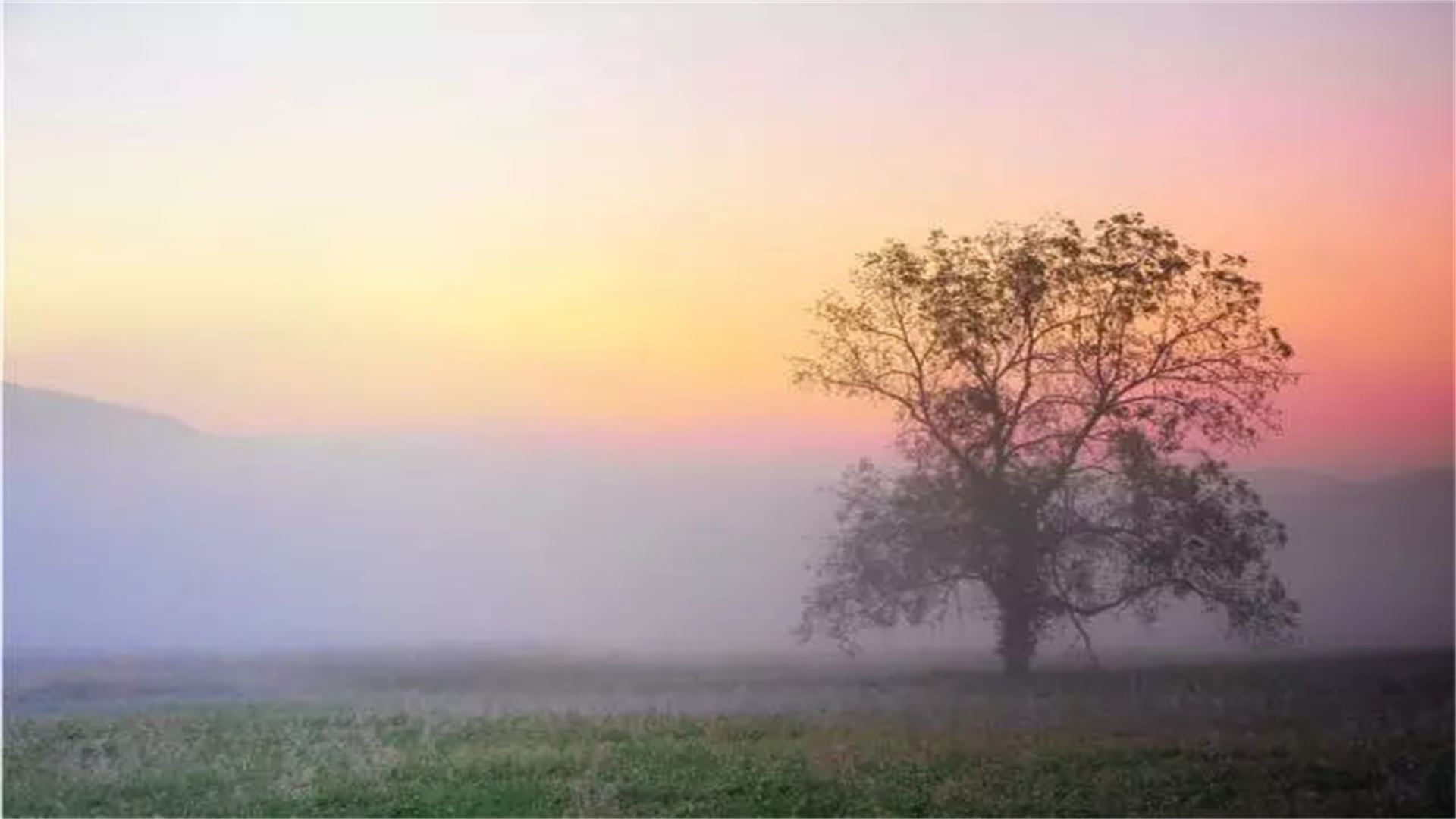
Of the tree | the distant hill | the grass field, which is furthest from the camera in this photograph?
the distant hill

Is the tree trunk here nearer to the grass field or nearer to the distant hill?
the grass field

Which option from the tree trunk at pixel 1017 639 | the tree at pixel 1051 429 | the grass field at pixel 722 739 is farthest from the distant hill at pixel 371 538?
the tree trunk at pixel 1017 639

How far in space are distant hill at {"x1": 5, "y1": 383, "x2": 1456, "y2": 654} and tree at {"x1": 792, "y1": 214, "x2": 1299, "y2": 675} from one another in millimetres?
431

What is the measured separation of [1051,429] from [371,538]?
2.83 metres

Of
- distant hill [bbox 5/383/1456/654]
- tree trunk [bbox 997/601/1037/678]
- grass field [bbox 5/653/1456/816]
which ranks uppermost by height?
distant hill [bbox 5/383/1456/654]

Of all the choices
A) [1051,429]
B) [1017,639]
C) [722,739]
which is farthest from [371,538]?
[1051,429]

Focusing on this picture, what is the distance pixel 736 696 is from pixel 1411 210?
11.0ft

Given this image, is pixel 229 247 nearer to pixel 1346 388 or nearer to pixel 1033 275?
pixel 1033 275

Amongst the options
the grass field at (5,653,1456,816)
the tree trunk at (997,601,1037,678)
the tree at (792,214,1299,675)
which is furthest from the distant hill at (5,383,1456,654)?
the tree trunk at (997,601,1037,678)

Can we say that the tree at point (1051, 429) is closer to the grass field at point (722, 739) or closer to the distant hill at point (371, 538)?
the grass field at point (722, 739)

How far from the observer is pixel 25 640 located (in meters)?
6.99

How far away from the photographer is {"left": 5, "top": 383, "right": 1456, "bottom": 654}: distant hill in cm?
696

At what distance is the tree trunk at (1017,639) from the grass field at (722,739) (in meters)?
0.09

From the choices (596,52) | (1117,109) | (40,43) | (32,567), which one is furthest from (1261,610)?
(40,43)
